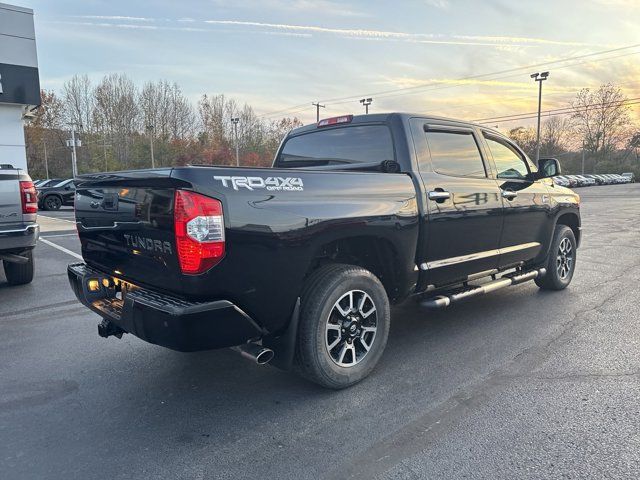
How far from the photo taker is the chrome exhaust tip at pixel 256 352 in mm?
2996

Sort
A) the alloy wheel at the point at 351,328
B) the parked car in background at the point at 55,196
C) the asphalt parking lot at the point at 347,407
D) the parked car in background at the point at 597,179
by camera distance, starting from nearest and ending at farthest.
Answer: the asphalt parking lot at the point at 347,407
the alloy wheel at the point at 351,328
the parked car in background at the point at 55,196
the parked car in background at the point at 597,179

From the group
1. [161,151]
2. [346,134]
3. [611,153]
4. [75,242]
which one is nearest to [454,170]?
[346,134]

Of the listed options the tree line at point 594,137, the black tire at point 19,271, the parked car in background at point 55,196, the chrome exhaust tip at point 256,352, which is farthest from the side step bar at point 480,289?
the tree line at point 594,137

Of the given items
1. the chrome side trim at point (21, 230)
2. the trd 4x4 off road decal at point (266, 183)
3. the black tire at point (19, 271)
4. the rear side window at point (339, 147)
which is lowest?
the black tire at point (19, 271)

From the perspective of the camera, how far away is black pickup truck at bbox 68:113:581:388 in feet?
8.91

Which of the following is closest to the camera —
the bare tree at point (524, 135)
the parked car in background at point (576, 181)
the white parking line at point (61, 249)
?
the white parking line at point (61, 249)

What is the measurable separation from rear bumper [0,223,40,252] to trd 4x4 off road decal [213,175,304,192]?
4.50 m

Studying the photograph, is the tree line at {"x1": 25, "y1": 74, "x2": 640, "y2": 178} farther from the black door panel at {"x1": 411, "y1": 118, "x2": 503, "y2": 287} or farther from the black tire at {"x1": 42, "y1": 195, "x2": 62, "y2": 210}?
the black door panel at {"x1": 411, "y1": 118, "x2": 503, "y2": 287}

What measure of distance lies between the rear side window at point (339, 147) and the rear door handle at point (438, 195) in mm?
445

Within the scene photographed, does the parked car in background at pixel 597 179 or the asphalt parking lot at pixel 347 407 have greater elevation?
the parked car in background at pixel 597 179

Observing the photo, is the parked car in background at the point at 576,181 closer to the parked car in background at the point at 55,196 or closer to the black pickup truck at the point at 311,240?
the parked car in background at the point at 55,196

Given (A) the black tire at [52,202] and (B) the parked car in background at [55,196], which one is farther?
(A) the black tire at [52,202]

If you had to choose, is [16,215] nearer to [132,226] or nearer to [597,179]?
[132,226]

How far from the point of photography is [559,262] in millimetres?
6074
